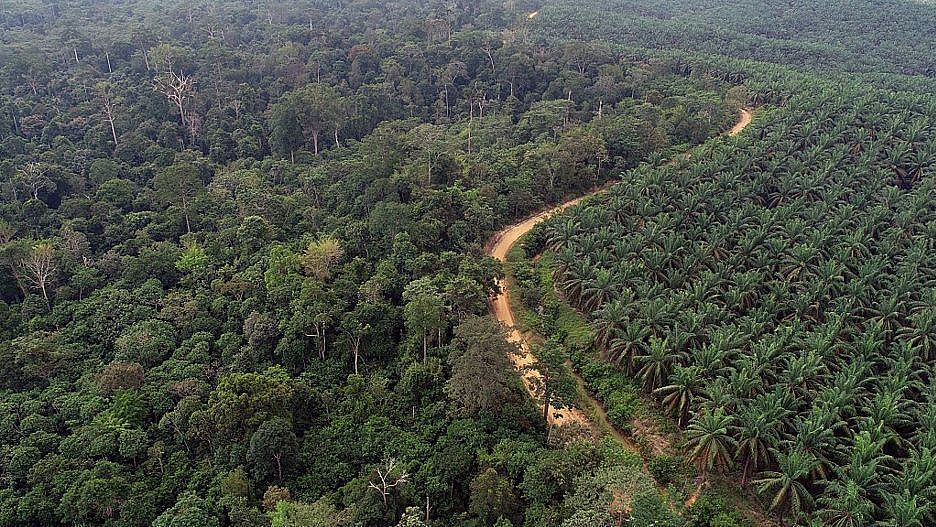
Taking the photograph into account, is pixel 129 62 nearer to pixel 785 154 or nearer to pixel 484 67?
pixel 484 67

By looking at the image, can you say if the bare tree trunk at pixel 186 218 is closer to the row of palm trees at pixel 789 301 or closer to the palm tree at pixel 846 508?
the row of palm trees at pixel 789 301

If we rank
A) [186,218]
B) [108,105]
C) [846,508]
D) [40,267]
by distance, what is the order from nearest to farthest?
[846,508], [40,267], [186,218], [108,105]

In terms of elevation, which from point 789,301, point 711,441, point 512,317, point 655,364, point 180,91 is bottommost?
point 512,317

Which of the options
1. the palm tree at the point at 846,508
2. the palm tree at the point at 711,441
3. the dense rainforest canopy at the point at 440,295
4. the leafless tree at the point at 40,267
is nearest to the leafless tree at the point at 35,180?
the dense rainforest canopy at the point at 440,295

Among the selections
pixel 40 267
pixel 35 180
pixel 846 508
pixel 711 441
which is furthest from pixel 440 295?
pixel 35 180

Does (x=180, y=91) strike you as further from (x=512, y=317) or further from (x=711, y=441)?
(x=711, y=441)

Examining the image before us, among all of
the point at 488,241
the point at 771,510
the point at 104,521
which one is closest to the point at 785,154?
the point at 488,241

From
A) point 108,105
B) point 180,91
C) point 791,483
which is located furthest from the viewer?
point 180,91

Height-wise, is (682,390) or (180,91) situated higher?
(180,91)
